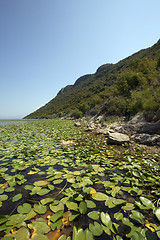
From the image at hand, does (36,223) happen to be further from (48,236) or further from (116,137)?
(116,137)

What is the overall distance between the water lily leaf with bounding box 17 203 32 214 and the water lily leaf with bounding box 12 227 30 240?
0.90 feet

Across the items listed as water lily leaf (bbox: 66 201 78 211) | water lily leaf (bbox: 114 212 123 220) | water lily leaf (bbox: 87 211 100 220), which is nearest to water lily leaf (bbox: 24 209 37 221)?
water lily leaf (bbox: 66 201 78 211)

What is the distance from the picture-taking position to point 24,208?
161 centimetres

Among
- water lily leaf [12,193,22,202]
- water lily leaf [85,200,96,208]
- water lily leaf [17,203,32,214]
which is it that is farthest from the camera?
water lily leaf [12,193,22,202]

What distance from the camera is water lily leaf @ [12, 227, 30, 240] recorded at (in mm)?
1204

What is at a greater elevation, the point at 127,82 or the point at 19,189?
the point at 127,82

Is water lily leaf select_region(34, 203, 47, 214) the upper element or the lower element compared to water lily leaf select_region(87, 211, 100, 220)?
upper

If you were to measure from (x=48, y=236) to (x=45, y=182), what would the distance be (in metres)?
1.10

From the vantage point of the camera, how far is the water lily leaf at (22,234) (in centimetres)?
120

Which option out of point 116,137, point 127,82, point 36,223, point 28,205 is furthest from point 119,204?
point 127,82

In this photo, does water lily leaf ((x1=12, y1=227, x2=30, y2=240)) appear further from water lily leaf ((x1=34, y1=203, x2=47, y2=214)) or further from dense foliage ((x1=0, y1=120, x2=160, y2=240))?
water lily leaf ((x1=34, y1=203, x2=47, y2=214))

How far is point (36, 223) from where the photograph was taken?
139cm

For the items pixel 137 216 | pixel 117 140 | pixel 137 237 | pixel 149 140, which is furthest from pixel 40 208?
pixel 149 140

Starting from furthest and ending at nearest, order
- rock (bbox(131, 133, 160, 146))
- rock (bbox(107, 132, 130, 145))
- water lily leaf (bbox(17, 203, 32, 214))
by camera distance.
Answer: rock (bbox(107, 132, 130, 145)) → rock (bbox(131, 133, 160, 146)) → water lily leaf (bbox(17, 203, 32, 214))
